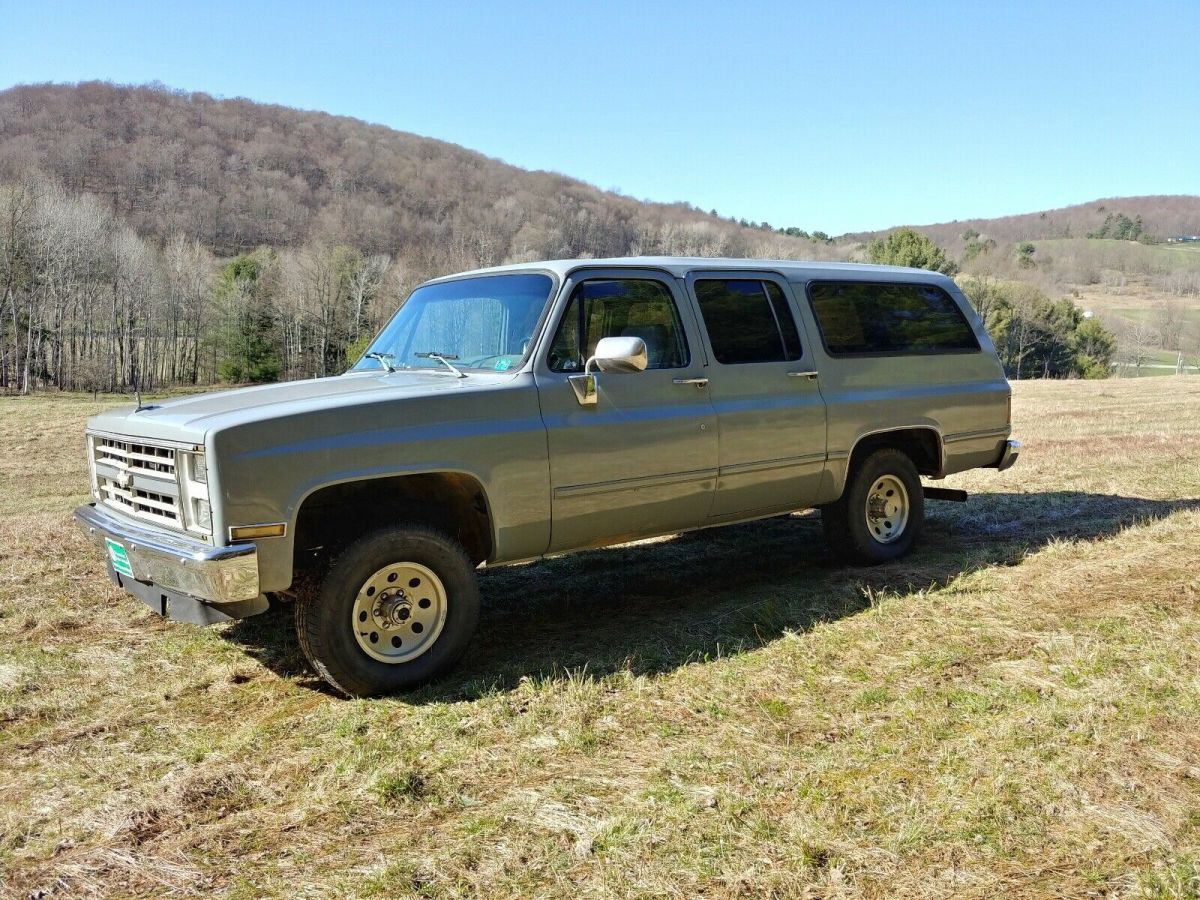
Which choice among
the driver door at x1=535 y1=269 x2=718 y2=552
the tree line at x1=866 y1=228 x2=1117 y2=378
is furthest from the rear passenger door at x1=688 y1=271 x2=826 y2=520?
the tree line at x1=866 y1=228 x2=1117 y2=378

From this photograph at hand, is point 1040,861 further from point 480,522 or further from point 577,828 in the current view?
point 480,522

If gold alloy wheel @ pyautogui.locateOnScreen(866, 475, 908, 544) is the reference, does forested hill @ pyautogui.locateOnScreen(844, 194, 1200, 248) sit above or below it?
above

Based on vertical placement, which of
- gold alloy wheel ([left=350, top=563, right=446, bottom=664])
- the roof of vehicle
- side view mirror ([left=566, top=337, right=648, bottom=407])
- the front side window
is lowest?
gold alloy wheel ([left=350, top=563, right=446, bottom=664])

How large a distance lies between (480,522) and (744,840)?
2.37 m

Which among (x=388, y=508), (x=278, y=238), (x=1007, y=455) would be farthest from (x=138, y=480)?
(x=278, y=238)

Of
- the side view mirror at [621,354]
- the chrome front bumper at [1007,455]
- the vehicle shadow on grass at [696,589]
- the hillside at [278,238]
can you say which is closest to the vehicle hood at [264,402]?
the side view mirror at [621,354]

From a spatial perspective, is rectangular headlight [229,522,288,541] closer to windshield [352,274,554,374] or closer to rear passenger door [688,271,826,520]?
windshield [352,274,554,374]

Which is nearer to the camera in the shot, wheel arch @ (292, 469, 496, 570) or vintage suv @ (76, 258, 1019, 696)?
vintage suv @ (76, 258, 1019, 696)

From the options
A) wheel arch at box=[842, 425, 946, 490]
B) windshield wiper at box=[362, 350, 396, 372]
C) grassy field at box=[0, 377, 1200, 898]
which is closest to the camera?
grassy field at box=[0, 377, 1200, 898]

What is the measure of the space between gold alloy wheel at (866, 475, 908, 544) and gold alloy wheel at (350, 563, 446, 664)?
3.60 m

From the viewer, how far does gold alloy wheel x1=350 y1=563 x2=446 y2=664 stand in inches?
172

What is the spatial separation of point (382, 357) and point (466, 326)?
650mm

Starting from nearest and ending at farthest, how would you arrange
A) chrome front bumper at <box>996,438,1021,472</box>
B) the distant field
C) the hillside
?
chrome front bumper at <box>996,438,1021,472</box> → the hillside → the distant field

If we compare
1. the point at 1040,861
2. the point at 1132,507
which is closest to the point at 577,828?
the point at 1040,861
